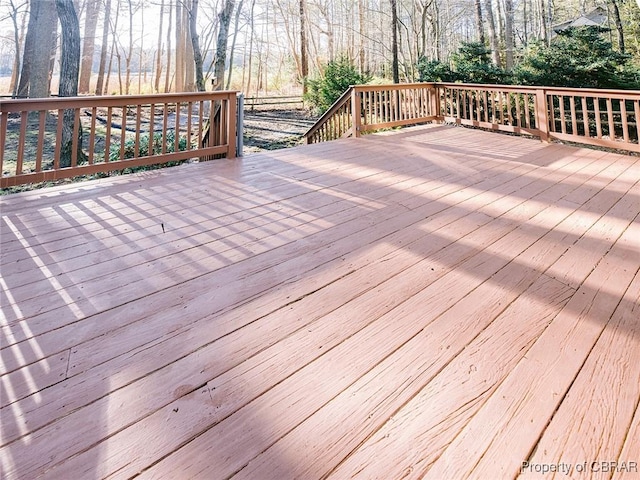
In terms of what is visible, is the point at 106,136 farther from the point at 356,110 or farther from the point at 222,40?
the point at 222,40

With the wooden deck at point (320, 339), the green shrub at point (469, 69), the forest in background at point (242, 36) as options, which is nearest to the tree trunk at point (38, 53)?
the forest in background at point (242, 36)

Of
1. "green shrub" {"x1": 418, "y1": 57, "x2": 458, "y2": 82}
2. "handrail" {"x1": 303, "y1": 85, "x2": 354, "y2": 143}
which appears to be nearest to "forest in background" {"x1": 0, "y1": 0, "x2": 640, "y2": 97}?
"green shrub" {"x1": 418, "y1": 57, "x2": 458, "y2": 82}

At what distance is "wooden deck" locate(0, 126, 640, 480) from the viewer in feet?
3.20

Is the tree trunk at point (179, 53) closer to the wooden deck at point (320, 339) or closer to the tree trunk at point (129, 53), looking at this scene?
the tree trunk at point (129, 53)

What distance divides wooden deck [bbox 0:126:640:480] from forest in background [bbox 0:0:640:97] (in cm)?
491

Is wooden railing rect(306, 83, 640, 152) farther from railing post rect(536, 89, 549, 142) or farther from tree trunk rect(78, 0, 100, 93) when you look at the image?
tree trunk rect(78, 0, 100, 93)

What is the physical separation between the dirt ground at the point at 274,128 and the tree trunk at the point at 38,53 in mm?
5103

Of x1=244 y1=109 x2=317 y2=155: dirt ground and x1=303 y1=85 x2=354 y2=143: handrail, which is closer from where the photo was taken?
x1=303 y1=85 x2=354 y2=143: handrail

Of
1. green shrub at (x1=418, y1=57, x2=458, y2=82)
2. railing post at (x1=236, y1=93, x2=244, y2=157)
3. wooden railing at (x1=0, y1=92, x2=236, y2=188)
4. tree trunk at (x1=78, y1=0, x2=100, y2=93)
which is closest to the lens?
wooden railing at (x1=0, y1=92, x2=236, y2=188)

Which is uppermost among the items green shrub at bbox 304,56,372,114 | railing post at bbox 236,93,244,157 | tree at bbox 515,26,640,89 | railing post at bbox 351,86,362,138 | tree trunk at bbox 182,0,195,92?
tree trunk at bbox 182,0,195,92

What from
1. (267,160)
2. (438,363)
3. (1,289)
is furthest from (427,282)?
(267,160)

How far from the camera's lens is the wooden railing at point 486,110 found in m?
4.83

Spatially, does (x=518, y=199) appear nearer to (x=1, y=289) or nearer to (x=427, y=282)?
(x=427, y=282)

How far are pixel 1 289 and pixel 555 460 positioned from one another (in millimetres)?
2258
